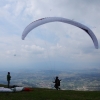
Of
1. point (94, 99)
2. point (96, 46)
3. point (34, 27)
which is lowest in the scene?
point (94, 99)

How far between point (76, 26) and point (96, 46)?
3.39m

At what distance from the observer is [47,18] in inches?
915

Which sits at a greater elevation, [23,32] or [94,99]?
[23,32]

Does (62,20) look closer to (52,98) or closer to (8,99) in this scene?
(52,98)

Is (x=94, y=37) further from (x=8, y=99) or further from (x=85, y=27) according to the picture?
(x=8, y=99)

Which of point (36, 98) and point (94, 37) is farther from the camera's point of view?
point (94, 37)

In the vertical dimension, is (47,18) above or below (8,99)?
above

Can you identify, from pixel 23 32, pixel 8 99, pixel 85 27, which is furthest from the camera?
pixel 85 27

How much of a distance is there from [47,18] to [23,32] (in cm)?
311

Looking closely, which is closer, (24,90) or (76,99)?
(76,99)

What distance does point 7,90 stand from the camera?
24.2 m

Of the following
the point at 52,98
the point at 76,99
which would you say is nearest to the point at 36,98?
the point at 52,98

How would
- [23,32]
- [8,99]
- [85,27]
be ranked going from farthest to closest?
[85,27], [23,32], [8,99]

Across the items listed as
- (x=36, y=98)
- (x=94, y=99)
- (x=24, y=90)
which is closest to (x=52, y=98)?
(x=36, y=98)
